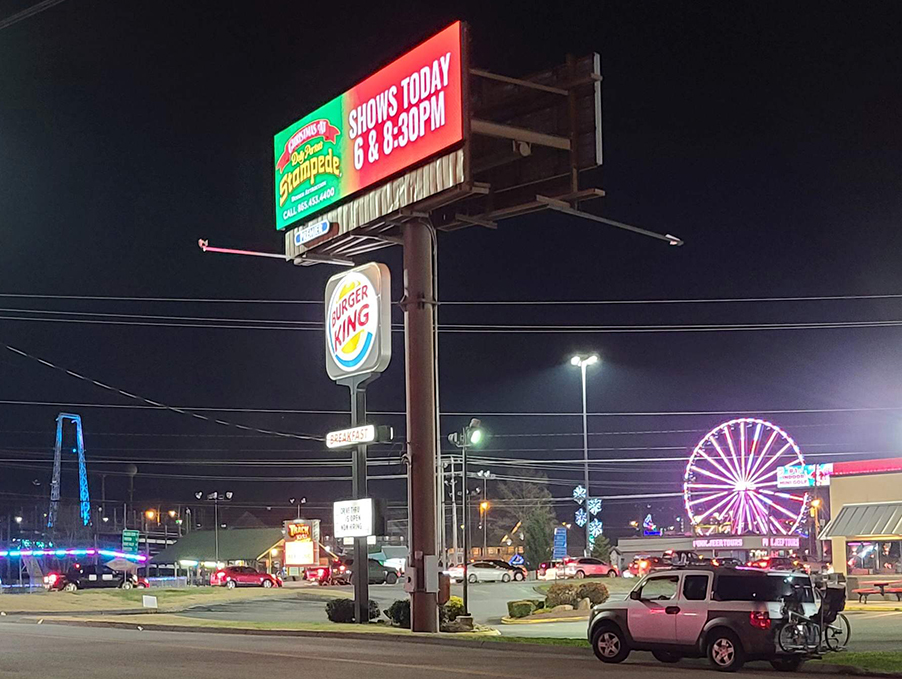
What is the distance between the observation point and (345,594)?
53.2 metres

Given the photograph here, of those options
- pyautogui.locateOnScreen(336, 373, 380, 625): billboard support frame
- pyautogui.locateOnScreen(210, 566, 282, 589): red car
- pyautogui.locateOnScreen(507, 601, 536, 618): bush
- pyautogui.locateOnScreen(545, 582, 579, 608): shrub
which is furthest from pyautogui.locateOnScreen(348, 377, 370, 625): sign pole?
pyautogui.locateOnScreen(210, 566, 282, 589): red car

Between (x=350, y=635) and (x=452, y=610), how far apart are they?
404 cm

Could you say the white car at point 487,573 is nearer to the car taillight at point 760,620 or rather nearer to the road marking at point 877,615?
the road marking at point 877,615

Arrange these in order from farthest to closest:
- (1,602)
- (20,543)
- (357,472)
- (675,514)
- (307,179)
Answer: (675,514) < (20,543) < (1,602) < (307,179) < (357,472)

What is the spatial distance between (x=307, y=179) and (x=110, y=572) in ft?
106

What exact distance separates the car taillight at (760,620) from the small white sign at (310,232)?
18686 millimetres

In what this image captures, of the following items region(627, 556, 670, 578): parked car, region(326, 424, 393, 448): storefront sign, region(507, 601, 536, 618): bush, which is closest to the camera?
region(326, 424, 393, 448): storefront sign

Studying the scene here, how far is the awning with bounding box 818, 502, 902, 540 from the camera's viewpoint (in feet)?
173

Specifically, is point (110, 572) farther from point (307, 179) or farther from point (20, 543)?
point (20, 543)

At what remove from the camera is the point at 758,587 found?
705 inches

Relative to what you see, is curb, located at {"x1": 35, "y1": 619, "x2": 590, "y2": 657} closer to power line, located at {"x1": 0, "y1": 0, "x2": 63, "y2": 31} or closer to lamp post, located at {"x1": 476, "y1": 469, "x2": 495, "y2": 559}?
power line, located at {"x1": 0, "y1": 0, "x2": 63, "y2": 31}

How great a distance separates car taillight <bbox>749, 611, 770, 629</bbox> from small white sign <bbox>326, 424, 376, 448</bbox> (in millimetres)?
13875

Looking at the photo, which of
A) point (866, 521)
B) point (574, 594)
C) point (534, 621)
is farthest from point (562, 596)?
point (866, 521)

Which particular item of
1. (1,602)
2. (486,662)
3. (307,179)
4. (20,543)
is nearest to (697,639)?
(486,662)
